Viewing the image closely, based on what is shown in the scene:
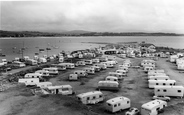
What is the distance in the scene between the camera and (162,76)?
34375 mm

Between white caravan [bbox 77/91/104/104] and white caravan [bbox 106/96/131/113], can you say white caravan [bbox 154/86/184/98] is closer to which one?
white caravan [bbox 106/96/131/113]

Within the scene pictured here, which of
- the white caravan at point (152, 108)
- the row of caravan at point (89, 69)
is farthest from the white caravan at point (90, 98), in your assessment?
the row of caravan at point (89, 69)

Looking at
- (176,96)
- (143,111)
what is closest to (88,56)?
(176,96)

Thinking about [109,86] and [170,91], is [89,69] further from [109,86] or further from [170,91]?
[170,91]

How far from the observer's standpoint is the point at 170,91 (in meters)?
27.0

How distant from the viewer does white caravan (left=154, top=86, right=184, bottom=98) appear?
26875mm

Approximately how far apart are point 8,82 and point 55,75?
1102cm

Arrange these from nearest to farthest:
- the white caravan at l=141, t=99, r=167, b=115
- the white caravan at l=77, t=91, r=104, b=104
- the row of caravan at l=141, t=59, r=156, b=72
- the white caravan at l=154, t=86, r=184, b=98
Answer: the white caravan at l=141, t=99, r=167, b=115, the white caravan at l=77, t=91, r=104, b=104, the white caravan at l=154, t=86, r=184, b=98, the row of caravan at l=141, t=59, r=156, b=72

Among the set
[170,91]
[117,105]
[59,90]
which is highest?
[170,91]

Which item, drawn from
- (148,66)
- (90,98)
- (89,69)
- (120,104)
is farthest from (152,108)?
(148,66)

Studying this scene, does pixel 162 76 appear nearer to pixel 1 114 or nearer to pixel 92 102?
pixel 92 102

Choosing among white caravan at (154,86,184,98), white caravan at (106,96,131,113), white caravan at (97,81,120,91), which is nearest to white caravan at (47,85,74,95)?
white caravan at (97,81,120,91)

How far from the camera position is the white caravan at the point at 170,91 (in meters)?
26.9

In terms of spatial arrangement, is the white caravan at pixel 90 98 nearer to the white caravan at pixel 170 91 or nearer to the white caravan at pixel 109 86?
the white caravan at pixel 109 86
